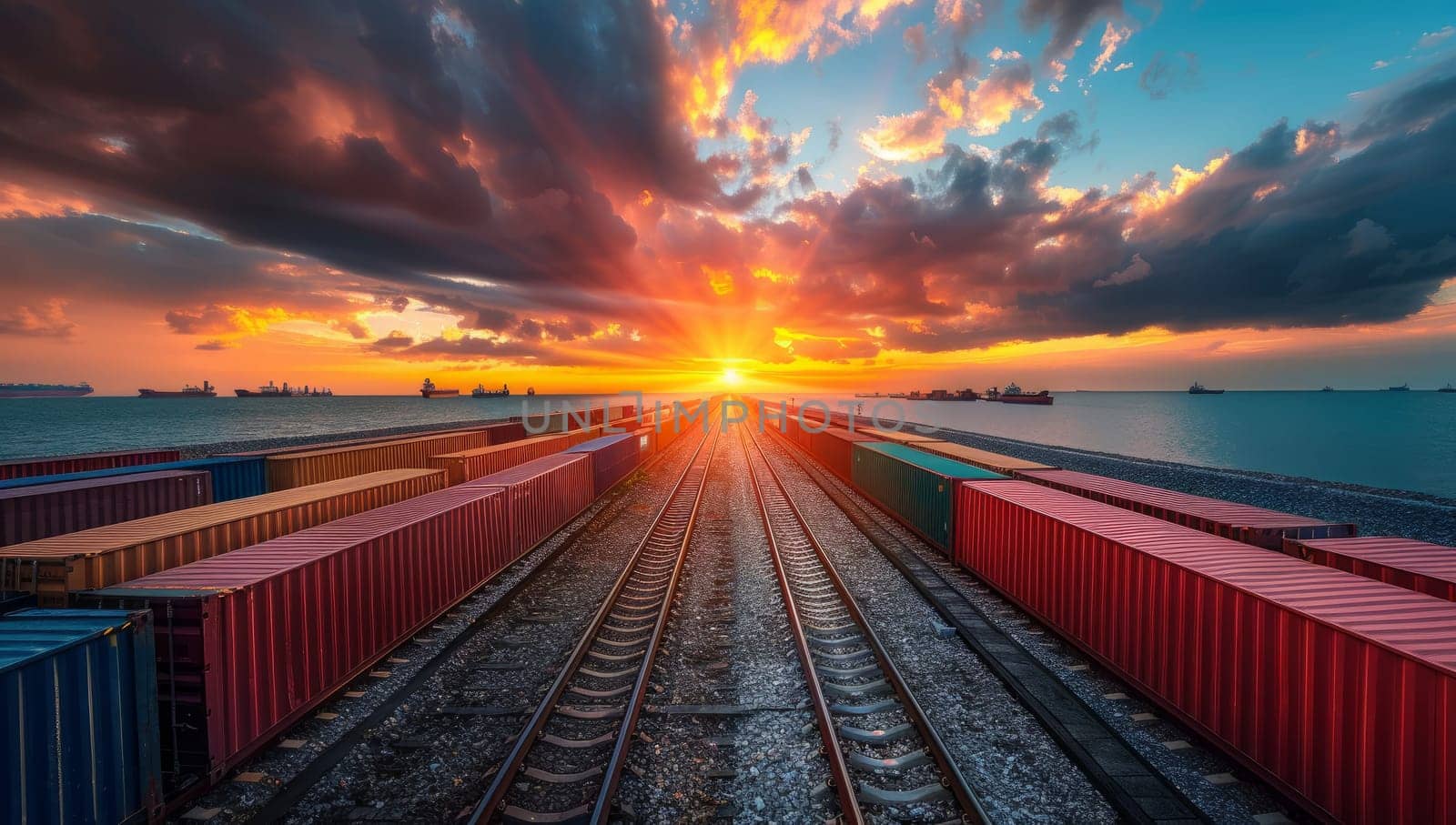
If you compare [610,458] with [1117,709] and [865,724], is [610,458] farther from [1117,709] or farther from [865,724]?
[1117,709]

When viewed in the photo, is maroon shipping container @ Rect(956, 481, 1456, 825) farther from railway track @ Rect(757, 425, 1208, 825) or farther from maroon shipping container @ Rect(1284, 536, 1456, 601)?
maroon shipping container @ Rect(1284, 536, 1456, 601)

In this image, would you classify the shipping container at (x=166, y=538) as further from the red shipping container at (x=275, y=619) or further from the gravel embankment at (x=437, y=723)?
the gravel embankment at (x=437, y=723)

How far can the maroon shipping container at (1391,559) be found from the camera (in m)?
8.06

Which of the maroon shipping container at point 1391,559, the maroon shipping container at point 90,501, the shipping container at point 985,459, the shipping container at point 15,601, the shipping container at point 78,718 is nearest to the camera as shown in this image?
the shipping container at point 78,718

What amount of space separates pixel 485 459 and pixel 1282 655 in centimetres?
2350

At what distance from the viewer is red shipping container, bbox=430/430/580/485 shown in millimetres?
20734

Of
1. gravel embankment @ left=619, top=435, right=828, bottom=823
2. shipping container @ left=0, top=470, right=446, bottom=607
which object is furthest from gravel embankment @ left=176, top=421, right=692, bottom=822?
shipping container @ left=0, top=470, right=446, bottom=607

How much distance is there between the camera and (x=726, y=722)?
27.4ft

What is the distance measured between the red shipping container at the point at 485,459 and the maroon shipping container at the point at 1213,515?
21.0 metres

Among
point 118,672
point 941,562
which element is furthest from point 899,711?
point 118,672

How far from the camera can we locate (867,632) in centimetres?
1070

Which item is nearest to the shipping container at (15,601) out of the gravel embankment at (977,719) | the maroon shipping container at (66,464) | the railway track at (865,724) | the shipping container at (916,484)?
the railway track at (865,724)

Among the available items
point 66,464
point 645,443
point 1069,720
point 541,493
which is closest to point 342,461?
point 66,464

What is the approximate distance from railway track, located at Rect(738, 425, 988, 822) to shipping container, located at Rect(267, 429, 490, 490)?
1919 centimetres
